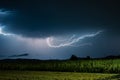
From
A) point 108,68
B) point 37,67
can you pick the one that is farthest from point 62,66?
point 108,68

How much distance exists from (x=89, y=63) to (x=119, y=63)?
9172 millimetres

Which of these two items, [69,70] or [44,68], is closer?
[69,70]

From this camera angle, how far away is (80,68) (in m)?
89.4

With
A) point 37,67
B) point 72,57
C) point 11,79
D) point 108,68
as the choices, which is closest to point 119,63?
point 108,68

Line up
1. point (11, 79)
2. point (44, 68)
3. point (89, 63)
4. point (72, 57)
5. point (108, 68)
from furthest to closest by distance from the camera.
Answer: point (72, 57) → point (44, 68) → point (89, 63) → point (108, 68) → point (11, 79)

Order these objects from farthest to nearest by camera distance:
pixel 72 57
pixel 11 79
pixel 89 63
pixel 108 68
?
pixel 72 57, pixel 89 63, pixel 108 68, pixel 11 79

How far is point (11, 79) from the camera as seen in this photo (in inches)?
2238

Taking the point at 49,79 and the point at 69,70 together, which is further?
Answer: the point at 69,70

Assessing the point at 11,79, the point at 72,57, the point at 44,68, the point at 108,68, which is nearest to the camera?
the point at 11,79

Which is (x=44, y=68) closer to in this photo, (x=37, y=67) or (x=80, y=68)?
(x=37, y=67)

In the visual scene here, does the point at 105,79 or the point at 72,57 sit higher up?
the point at 72,57

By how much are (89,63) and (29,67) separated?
69.8 ft

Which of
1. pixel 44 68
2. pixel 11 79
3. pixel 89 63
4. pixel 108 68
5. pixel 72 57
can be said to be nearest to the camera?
pixel 11 79

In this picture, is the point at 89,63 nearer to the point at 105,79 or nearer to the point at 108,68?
the point at 108,68
